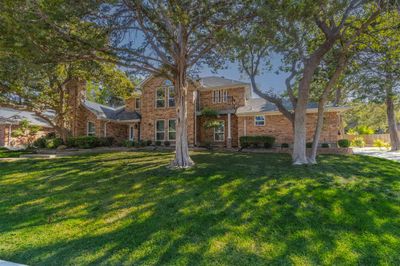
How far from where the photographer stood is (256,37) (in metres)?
8.98

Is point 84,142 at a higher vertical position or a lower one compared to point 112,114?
lower

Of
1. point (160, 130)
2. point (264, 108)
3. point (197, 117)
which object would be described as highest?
point (264, 108)

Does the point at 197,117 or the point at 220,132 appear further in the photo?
the point at 197,117

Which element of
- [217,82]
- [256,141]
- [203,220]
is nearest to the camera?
[203,220]

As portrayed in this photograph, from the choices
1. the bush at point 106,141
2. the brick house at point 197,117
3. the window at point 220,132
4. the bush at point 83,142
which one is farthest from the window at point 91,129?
the window at point 220,132

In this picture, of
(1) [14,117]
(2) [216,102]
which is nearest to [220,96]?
(2) [216,102]

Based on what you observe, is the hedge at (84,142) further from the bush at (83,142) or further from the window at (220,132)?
the window at (220,132)

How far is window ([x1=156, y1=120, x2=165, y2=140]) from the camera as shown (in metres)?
19.7

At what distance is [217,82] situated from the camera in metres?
20.2

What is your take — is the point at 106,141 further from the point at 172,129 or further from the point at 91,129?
the point at 172,129

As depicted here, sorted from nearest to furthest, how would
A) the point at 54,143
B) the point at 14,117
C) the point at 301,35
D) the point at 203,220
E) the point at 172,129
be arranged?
the point at 203,220
the point at 301,35
the point at 54,143
the point at 172,129
the point at 14,117

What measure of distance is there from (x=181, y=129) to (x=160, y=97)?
11.1 m

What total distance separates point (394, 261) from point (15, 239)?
5957mm

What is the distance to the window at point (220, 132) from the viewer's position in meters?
18.8
